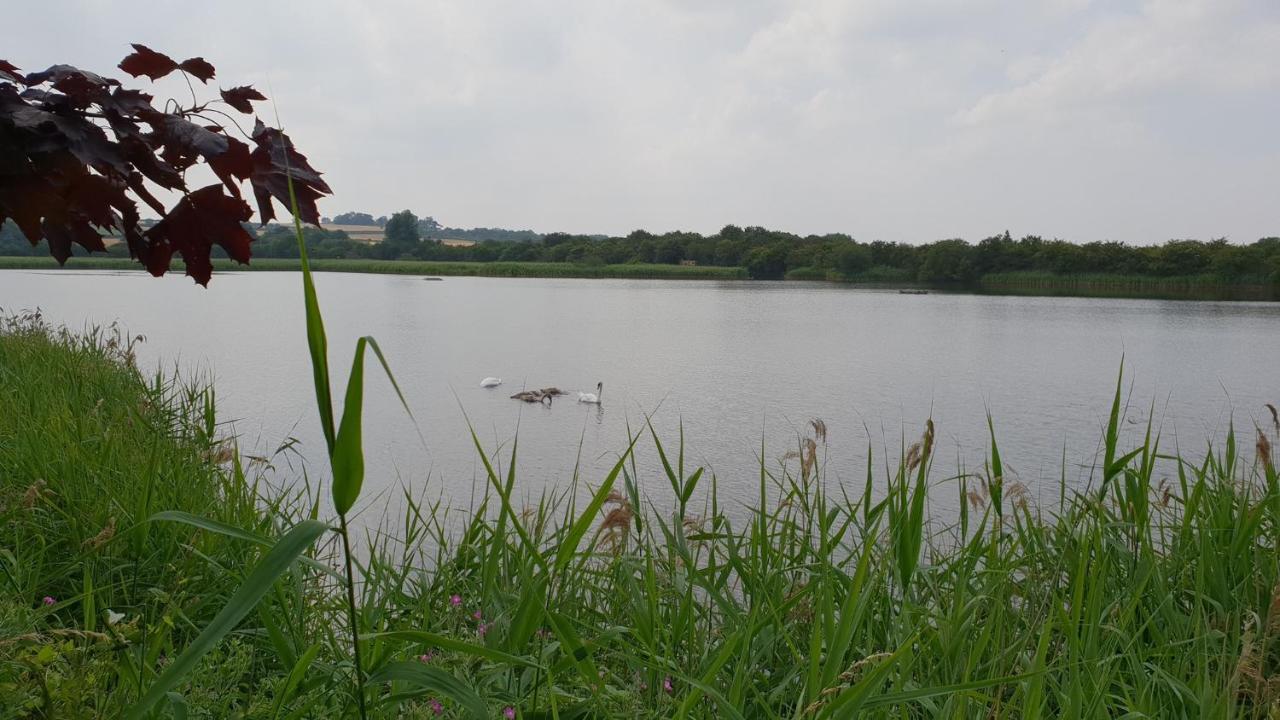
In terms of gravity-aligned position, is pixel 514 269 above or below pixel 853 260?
below

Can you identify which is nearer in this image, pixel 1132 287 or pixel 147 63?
pixel 147 63

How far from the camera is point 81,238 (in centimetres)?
153

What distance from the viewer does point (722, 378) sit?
1155cm

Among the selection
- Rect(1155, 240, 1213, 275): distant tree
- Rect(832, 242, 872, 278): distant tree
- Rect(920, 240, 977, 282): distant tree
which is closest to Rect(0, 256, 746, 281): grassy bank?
Rect(832, 242, 872, 278): distant tree

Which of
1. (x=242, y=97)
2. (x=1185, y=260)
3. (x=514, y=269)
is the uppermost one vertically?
(x=1185, y=260)

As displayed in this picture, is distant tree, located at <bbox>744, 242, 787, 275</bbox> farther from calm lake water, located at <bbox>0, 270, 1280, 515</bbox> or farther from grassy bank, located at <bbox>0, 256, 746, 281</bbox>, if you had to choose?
calm lake water, located at <bbox>0, 270, 1280, 515</bbox>

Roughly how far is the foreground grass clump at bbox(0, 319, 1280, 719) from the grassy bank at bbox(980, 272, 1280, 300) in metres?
36.7

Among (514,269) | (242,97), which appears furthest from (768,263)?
(242,97)

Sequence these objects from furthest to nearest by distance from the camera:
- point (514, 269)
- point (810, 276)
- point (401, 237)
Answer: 1. point (401, 237)
2. point (514, 269)
3. point (810, 276)

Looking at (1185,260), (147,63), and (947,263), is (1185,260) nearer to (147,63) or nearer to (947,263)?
(947,263)

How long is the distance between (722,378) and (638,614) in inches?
379

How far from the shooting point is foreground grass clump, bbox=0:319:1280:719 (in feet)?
4.71

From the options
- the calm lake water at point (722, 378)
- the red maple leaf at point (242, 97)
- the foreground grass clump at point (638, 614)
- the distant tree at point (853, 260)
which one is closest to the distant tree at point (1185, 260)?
the calm lake water at point (722, 378)

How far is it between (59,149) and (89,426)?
2943 mm
